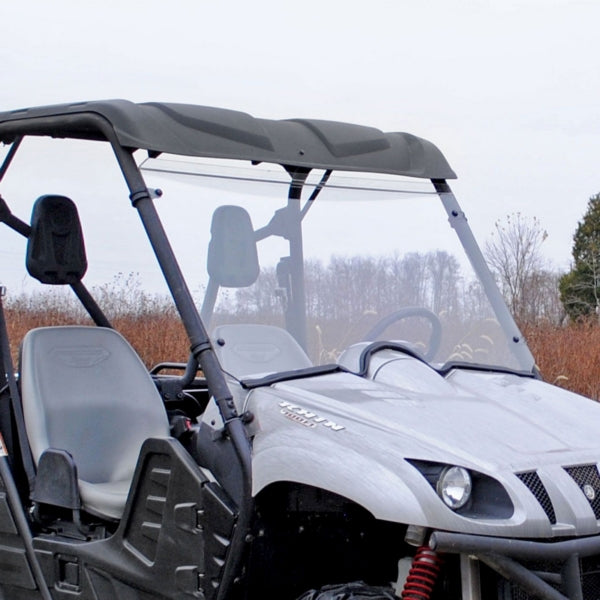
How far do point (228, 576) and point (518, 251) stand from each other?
49.1ft

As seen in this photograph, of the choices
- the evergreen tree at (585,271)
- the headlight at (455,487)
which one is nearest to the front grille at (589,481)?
the headlight at (455,487)

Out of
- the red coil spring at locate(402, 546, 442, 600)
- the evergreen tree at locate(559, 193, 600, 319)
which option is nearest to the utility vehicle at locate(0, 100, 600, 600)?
the red coil spring at locate(402, 546, 442, 600)

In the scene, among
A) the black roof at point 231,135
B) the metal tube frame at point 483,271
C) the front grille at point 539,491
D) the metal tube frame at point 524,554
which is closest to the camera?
the metal tube frame at point 524,554

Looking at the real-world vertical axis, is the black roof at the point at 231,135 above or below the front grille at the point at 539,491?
above

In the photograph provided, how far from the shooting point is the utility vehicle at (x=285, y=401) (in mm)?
2914

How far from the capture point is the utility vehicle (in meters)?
2.91

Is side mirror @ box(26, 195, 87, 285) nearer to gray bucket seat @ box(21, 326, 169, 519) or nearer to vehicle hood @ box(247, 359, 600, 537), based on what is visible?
gray bucket seat @ box(21, 326, 169, 519)

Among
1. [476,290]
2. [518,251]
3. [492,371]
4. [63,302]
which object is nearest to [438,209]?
Answer: [476,290]

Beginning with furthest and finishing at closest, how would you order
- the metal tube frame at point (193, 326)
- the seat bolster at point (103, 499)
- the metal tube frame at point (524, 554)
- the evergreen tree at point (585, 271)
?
the evergreen tree at point (585, 271), the seat bolster at point (103, 499), the metal tube frame at point (193, 326), the metal tube frame at point (524, 554)

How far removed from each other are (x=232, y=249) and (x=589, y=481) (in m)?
1.43

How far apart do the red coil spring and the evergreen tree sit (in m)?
16.0

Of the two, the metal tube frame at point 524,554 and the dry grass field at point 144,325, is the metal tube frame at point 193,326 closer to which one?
the dry grass field at point 144,325

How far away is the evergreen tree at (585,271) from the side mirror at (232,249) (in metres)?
15.3

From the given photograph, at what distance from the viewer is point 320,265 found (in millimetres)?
3990
